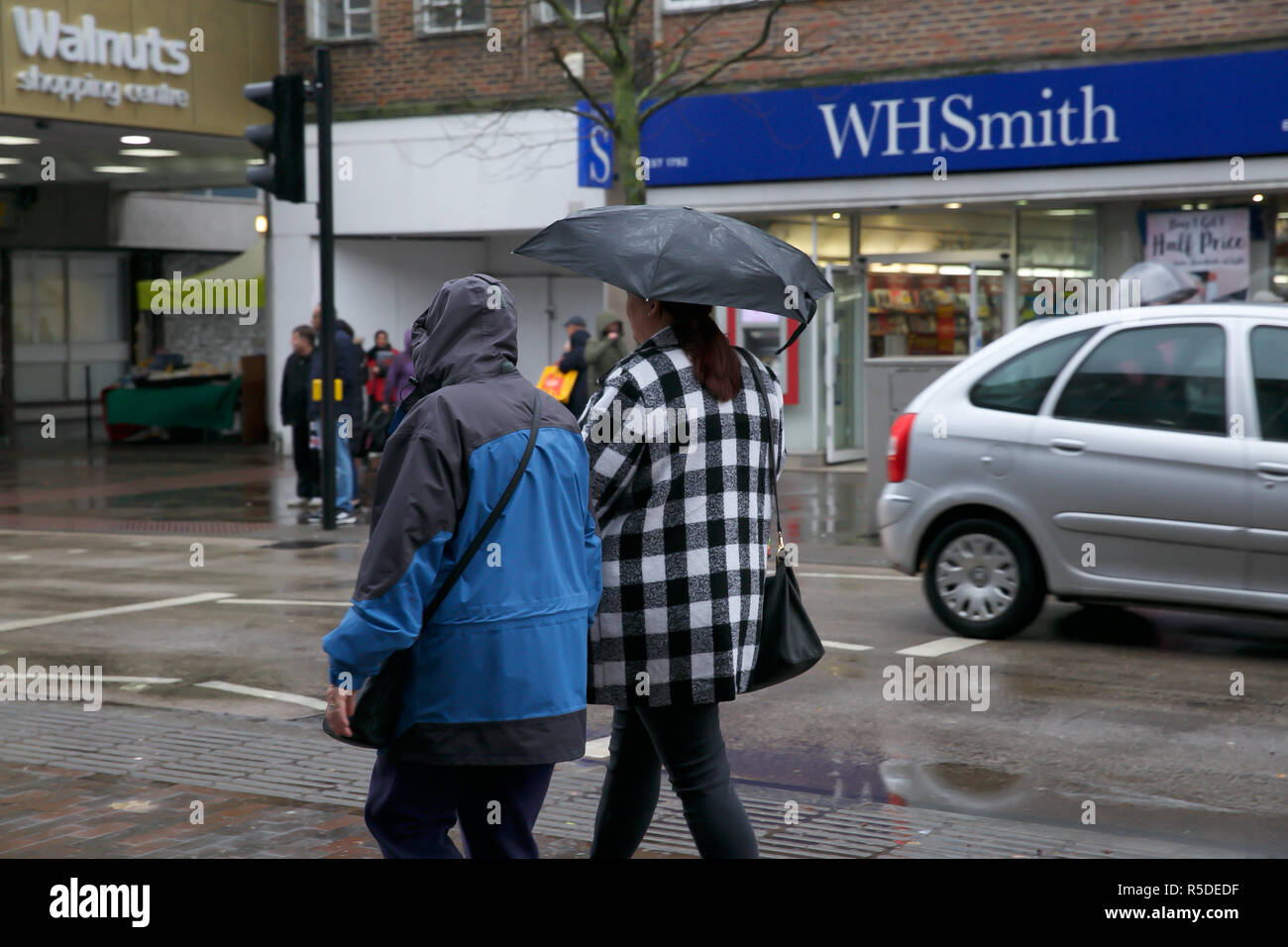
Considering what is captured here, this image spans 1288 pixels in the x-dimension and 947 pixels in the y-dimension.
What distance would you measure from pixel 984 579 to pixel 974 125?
32.6ft

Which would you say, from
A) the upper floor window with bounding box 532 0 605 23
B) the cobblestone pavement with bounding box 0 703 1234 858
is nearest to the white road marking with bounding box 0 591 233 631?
the cobblestone pavement with bounding box 0 703 1234 858

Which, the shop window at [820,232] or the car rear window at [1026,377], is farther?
the shop window at [820,232]

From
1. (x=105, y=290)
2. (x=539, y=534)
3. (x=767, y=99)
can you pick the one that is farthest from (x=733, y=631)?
(x=105, y=290)

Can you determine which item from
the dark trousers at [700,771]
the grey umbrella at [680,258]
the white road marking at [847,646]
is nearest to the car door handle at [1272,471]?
the white road marking at [847,646]

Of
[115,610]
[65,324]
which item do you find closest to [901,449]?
[115,610]

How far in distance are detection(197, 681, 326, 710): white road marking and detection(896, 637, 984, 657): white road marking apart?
3.03 meters

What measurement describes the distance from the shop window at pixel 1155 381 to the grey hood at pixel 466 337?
17.6ft

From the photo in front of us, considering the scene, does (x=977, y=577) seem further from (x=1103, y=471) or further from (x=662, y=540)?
(x=662, y=540)

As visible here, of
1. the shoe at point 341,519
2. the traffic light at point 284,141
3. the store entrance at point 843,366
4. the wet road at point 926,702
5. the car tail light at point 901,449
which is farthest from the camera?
the store entrance at point 843,366

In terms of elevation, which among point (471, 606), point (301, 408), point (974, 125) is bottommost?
point (471, 606)

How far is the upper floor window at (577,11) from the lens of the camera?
66.6ft

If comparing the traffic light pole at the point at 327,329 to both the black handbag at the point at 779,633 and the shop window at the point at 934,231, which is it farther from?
the black handbag at the point at 779,633

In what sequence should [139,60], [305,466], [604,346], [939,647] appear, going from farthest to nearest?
[139,60], [604,346], [305,466], [939,647]

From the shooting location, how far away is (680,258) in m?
4.00
